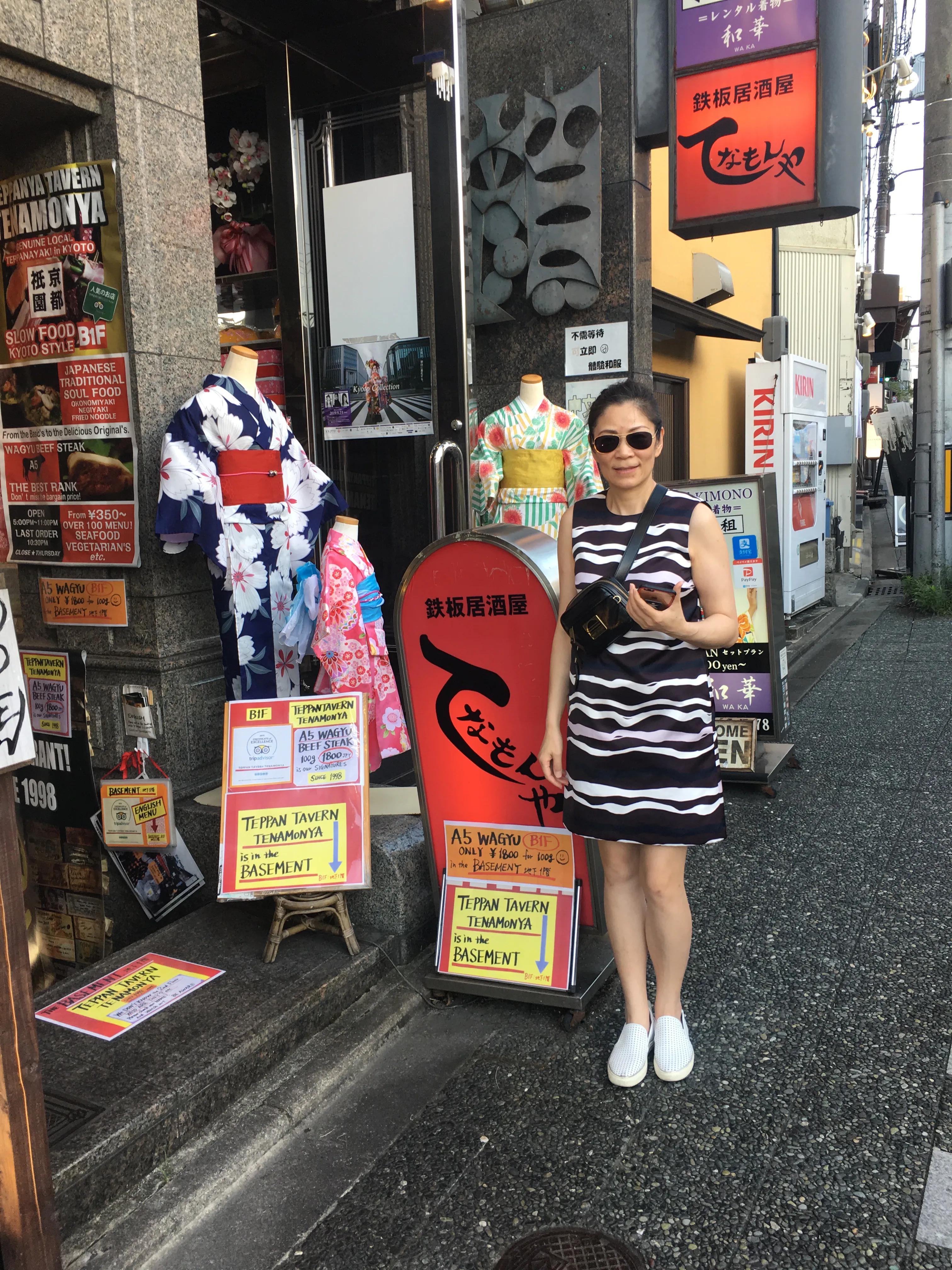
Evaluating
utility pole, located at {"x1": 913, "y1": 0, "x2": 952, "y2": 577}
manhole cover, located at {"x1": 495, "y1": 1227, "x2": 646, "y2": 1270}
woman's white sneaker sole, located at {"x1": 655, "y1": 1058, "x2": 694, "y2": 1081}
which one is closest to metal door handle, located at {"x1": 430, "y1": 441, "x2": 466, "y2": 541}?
woman's white sneaker sole, located at {"x1": 655, "y1": 1058, "x2": 694, "y2": 1081}

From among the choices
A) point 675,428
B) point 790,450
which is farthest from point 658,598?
point 675,428

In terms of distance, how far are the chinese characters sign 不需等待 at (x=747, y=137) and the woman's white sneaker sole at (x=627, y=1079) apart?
17.0 ft

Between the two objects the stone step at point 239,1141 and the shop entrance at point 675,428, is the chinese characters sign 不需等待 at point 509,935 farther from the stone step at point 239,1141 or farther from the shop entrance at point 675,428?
the shop entrance at point 675,428

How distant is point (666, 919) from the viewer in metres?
2.68

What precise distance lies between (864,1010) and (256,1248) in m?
1.85

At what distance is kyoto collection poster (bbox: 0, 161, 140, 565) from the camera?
3848 millimetres

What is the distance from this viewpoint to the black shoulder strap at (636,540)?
100 inches

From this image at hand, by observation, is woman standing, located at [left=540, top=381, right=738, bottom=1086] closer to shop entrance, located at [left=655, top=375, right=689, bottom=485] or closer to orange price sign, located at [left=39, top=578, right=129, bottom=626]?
orange price sign, located at [left=39, top=578, right=129, bottom=626]

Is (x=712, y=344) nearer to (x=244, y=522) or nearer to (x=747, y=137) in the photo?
(x=747, y=137)

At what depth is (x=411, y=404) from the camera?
5305mm

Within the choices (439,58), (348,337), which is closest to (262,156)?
(348,337)

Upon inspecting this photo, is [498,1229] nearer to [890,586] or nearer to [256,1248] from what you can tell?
[256,1248]

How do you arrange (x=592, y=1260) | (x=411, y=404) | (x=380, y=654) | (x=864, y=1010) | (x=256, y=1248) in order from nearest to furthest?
(x=592, y=1260) → (x=256, y=1248) → (x=864, y=1010) → (x=380, y=654) → (x=411, y=404)

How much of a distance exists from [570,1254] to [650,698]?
4.13ft
